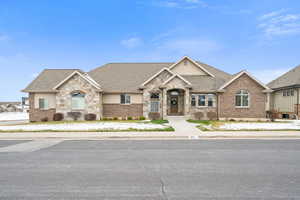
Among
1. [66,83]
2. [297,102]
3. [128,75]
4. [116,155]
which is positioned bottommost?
[116,155]

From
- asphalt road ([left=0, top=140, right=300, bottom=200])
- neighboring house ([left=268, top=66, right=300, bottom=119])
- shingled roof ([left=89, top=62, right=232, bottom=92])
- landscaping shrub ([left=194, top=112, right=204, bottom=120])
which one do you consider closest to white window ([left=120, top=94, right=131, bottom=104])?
shingled roof ([left=89, top=62, right=232, bottom=92])

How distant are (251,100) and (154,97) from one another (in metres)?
12.2

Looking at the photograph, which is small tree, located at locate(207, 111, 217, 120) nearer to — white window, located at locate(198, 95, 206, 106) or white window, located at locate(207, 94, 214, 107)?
white window, located at locate(207, 94, 214, 107)

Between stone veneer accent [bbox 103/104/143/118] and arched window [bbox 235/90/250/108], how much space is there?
12.3 meters

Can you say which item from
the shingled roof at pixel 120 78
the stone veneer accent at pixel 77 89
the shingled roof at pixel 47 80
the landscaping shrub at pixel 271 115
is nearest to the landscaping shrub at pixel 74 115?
the stone veneer accent at pixel 77 89

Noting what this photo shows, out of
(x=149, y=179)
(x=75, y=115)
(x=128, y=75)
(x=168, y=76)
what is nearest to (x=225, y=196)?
(x=149, y=179)

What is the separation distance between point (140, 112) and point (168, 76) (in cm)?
606

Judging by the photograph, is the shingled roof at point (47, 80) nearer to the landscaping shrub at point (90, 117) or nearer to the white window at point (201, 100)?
the landscaping shrub at point (90, 117)

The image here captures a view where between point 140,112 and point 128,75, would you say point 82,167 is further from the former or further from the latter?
point 128,75

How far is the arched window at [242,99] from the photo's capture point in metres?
20.5

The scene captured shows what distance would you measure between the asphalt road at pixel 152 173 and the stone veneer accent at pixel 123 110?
13.9 m

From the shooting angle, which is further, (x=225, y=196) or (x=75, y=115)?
(x=75, y=115)

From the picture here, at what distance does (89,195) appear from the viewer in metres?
3.75

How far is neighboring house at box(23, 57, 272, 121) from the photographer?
2038 cm
